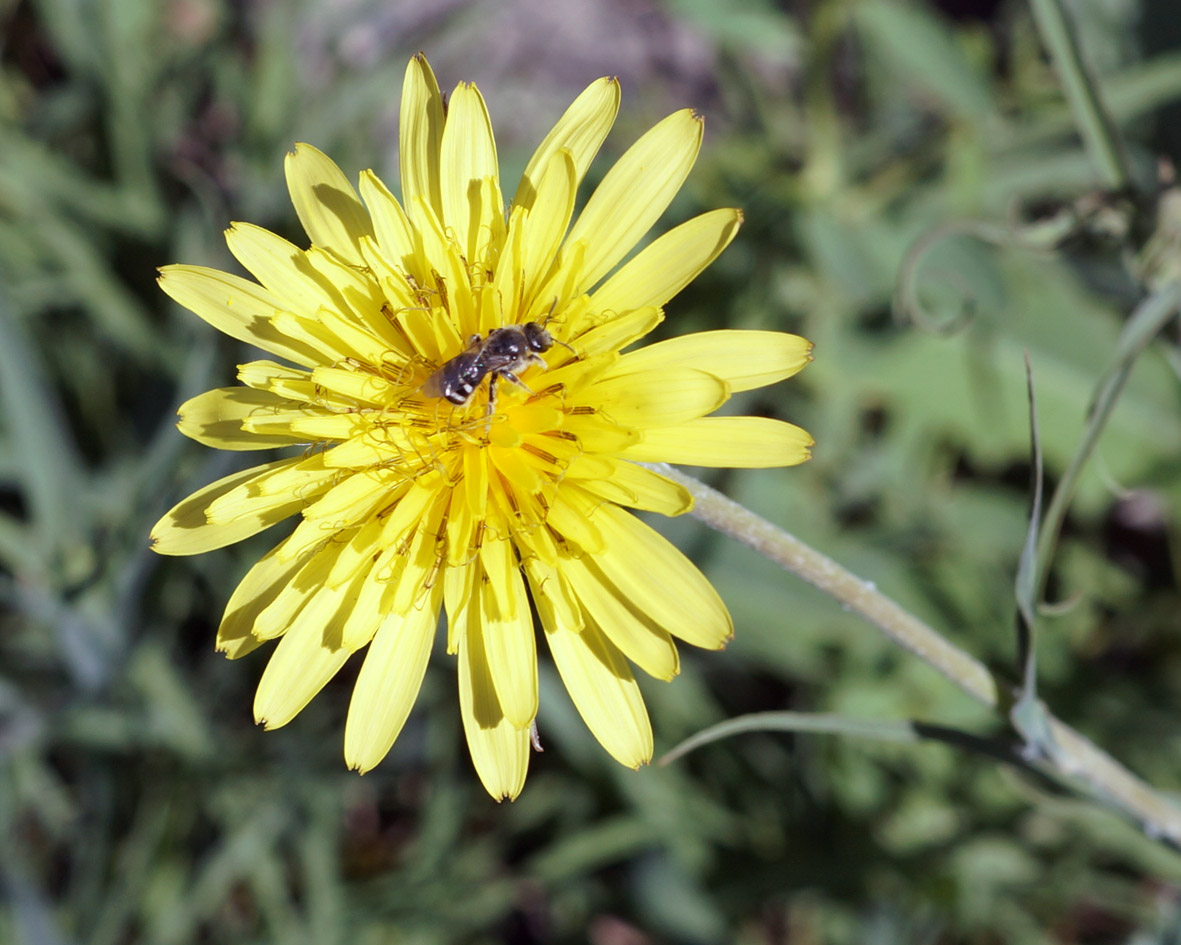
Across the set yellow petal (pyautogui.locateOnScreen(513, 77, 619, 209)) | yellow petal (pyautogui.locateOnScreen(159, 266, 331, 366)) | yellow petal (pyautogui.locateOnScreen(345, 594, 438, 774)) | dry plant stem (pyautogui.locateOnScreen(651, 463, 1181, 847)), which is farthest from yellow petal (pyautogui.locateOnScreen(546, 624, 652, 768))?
yellow petal (pyautogui.locateOnScreen(513, 77, 619, 209))

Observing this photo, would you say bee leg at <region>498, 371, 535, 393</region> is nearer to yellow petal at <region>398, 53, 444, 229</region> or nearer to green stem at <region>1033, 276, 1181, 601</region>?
yellow petal at <region>398, 53, 444, 229</region>

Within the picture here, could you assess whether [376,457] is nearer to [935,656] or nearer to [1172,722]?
[935,656]

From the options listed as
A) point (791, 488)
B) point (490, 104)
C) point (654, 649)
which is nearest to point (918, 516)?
point (791, 488)

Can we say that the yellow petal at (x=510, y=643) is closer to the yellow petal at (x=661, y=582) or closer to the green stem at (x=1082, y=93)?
the yellow petal at (x=661, y=582)

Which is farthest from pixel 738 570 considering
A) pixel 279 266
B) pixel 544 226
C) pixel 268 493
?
pixel 279 266

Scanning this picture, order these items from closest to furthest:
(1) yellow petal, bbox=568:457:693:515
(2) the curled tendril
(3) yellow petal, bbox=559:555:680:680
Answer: (1) yellow petal, bbox=568:457:693:515
(3) yellow petal, bbox=559:555:680:680
(2) the curled tendril
